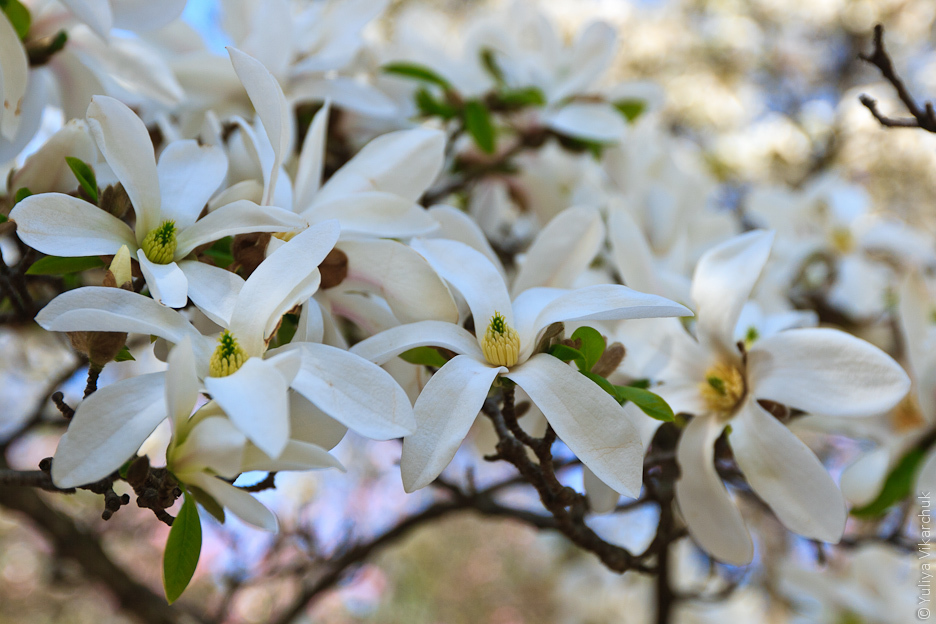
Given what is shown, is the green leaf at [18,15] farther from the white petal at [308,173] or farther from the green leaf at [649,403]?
the green leaf at [649,403]

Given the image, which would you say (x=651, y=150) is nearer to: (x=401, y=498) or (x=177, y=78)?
(x=177, y=78)

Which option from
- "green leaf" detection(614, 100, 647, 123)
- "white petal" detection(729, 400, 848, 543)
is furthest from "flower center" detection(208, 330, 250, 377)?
"green leaf" detection(614, 100, 647, 123)

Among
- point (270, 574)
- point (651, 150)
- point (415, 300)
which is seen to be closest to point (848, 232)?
point (651, 150)

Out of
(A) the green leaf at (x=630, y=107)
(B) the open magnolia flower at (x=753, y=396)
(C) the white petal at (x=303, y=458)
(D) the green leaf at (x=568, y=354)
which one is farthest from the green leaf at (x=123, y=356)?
(A) the green leaf at (x=630, y=107)

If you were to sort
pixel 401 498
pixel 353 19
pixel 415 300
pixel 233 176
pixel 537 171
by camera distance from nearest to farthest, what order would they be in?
pixel 415 300
pixel 233 176
pixel 353 19
pixel 537 171
pixel 401 498

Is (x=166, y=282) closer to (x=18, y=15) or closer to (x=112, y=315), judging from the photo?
(x=112, y=315)

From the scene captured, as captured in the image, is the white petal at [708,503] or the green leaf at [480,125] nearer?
the white petal at [708,503]

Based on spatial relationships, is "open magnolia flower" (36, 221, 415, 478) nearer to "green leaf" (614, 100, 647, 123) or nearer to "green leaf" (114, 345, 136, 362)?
"green leaf" (114, 345, 136, 362)

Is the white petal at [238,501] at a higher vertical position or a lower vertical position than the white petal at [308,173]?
lower

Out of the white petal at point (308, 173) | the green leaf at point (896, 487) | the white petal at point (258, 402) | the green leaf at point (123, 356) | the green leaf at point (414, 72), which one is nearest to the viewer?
the white petal at point (258, 402)
